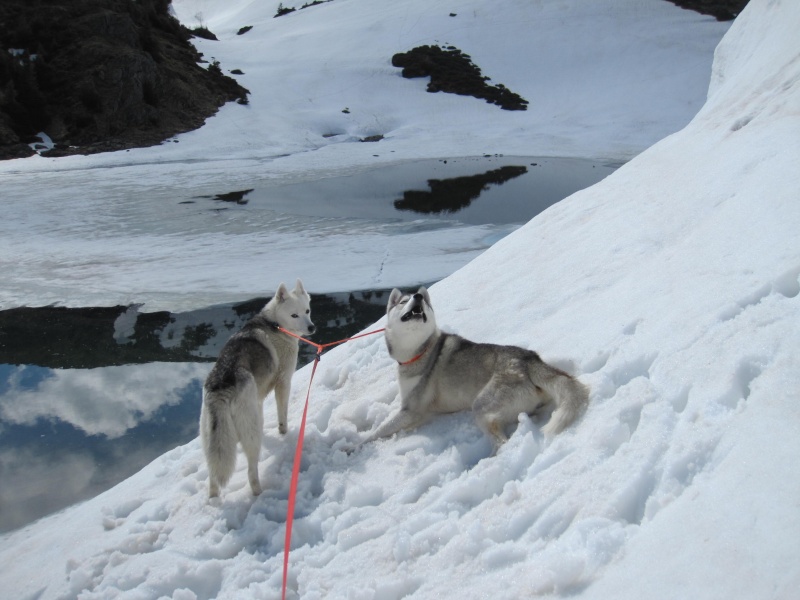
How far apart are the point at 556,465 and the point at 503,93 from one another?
4415 cm

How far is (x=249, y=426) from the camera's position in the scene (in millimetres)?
4363

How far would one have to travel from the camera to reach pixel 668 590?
221 centimetres

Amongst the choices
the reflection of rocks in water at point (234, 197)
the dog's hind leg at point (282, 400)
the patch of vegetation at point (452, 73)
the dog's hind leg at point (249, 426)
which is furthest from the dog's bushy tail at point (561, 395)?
the patch of vegetation at point (452, 73)

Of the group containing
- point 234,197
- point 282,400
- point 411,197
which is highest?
point 282,400

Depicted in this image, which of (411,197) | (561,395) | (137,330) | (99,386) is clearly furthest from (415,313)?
(411,197)

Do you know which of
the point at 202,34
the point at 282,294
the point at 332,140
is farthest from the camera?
the point at 202,34

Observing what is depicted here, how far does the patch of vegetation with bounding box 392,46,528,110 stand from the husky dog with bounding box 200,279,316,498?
39805 mm

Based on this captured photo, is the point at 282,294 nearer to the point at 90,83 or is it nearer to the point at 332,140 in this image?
the point at 332,140

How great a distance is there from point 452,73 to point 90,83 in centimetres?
2669

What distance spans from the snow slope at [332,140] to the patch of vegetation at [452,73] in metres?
1.22

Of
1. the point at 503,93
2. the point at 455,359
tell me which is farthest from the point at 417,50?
the point at 455,359

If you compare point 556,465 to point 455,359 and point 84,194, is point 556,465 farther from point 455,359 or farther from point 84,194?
point 84,194

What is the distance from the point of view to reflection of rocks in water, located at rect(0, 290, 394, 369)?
857 centimetres

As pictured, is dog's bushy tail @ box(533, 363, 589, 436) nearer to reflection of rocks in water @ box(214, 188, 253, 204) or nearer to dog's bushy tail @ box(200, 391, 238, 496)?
dog's bushy tail @ box(200, 391, 238, 496)
